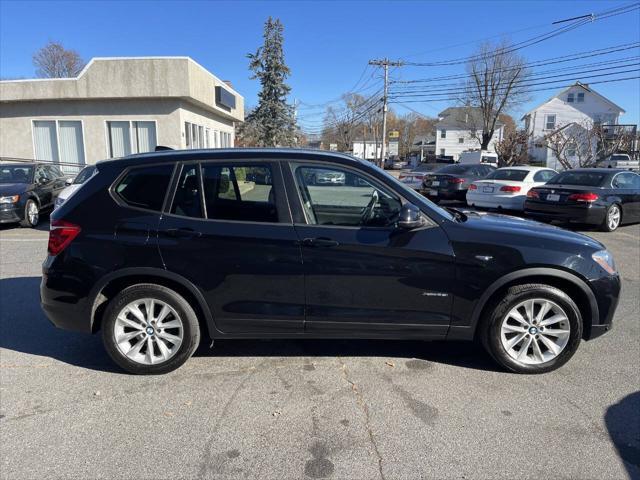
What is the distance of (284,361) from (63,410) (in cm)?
165

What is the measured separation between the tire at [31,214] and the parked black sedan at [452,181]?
1143 centimetres

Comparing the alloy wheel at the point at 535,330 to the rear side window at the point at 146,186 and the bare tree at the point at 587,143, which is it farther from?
the bare tree at the point at 587,143

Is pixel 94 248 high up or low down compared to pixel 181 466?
up

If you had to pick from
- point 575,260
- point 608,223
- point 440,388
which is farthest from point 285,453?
point 608,223

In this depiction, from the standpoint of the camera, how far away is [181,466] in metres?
2.60

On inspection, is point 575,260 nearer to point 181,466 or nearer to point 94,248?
point 181,466

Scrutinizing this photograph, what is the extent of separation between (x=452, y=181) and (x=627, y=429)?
12776mm

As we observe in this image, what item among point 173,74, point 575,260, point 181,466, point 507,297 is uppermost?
point 173,74

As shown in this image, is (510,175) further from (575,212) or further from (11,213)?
(11,213)

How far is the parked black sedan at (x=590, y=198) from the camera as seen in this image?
10.2m

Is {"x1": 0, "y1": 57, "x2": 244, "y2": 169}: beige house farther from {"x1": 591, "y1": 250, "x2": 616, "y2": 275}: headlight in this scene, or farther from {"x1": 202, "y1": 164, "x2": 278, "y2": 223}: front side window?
{"x1": 591, "y1": 250, "x2": 616, "y2": 275}: headlight

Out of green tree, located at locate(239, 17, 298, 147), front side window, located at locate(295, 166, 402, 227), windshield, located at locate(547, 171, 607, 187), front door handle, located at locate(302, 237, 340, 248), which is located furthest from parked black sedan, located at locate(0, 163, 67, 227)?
green tree, located at locate(239, 17, 298, 147)

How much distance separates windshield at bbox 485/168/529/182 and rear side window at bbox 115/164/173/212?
11323 millimetres

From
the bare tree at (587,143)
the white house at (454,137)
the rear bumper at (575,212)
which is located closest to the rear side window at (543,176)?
the rear bumper at (575,212)
